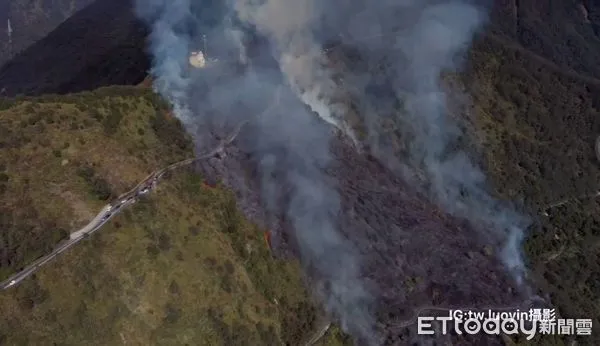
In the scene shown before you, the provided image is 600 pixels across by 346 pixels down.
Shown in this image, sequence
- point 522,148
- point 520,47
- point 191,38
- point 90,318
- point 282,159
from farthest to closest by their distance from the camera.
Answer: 1. point 520,47
2. point 522,148
3. point 191,38
4. point 282,159
5. point 90,318

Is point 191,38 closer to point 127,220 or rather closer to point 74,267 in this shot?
point 127,220

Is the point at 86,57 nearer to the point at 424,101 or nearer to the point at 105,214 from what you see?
the point at 424,101

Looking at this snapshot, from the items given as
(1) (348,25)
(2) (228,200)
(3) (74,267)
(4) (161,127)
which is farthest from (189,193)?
(1) (348,25)

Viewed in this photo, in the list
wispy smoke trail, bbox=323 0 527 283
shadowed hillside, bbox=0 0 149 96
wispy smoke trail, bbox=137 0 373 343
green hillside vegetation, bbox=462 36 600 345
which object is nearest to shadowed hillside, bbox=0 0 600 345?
green hillside vegetation, bbox=462 36 600 345

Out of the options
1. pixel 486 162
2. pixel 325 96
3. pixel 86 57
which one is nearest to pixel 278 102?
pixel 325 96

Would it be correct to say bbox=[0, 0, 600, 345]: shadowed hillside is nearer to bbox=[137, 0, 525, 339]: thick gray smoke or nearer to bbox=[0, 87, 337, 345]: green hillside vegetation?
bbox=[137, 0, 525, 339]: thick gray smoke

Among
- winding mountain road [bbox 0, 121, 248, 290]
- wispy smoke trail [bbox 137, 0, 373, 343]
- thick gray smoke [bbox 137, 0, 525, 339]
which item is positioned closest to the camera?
winding mountain road [bbox 0, 121, 248, 290]

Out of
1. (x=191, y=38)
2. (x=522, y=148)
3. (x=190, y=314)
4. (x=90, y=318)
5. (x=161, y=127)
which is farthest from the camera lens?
(x=522, y=148)
